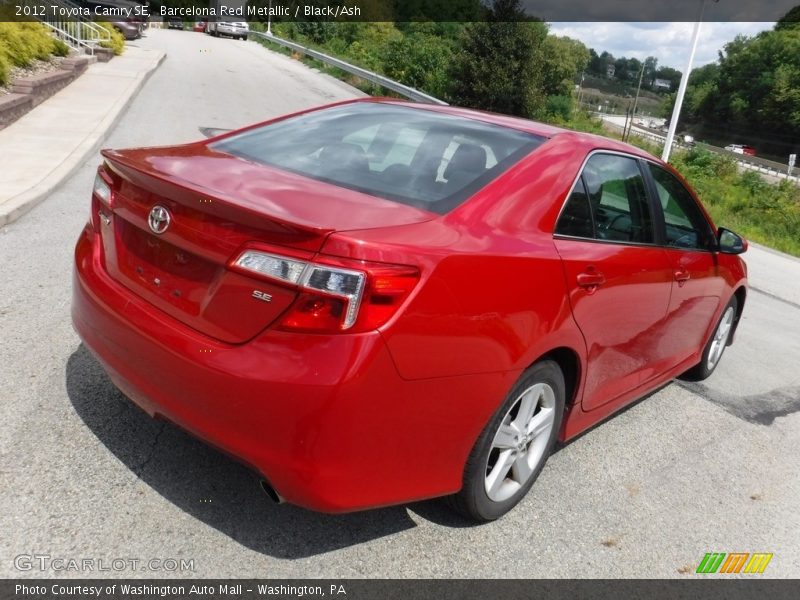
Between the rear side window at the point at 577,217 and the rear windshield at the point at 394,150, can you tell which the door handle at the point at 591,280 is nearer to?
the rear side window at the point at 577,217

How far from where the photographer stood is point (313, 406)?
2.21 m

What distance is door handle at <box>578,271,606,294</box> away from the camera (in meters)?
3.07

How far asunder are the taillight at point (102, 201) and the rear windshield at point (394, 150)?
53 centimetres

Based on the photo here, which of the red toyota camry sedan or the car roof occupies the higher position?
the car roof

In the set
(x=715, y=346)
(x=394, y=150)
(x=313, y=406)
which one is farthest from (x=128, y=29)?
(x=313, y=406)

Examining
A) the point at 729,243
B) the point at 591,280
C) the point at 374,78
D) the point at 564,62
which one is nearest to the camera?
the point at 591,280

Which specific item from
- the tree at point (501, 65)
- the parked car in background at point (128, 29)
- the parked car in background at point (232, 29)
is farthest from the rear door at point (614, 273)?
the parked car in background at point (232, 29)

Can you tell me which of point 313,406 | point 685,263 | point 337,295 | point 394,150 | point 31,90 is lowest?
point 31,90

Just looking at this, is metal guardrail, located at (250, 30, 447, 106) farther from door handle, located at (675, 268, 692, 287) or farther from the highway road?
the highway road

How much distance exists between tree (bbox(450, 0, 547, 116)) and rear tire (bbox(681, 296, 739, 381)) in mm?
24144

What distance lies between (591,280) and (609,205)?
22.0 inches

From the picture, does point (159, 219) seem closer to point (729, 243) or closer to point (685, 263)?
point (685, 263)

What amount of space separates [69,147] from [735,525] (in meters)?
8.74

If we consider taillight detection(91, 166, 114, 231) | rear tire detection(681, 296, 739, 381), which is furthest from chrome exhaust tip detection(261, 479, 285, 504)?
rear tire detection(681, 296, 739, 381)
